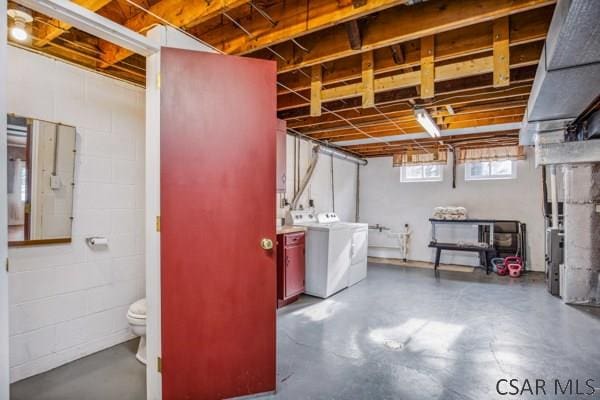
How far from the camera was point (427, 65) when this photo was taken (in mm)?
2584

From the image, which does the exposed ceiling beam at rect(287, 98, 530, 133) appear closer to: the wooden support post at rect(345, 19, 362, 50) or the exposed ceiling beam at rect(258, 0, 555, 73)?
the exposed ceiling beam at rect(258, 0, 555, 73)

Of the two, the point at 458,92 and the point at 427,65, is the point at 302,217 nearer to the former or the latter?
the point at 458,92

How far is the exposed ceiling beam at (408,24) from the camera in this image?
196 cm

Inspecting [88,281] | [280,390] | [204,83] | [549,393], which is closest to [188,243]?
[204,83]

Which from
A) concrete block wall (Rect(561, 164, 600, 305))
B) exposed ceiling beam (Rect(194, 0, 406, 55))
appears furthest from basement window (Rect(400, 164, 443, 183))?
exposed ceiling beam (Rect(194, 0, 406, 55))

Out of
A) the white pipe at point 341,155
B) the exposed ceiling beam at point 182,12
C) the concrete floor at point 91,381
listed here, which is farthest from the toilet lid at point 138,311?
the white pipe at point 341,155

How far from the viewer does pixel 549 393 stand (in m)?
2.08

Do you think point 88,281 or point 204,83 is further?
point 88,281

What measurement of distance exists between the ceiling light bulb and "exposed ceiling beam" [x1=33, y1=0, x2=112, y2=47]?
0.13 metres

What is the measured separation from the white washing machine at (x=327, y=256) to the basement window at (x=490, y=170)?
3.19 meters

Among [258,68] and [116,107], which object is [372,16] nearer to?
[258,68]

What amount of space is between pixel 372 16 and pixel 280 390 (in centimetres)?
271

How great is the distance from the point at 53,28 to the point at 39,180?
3.45 feet

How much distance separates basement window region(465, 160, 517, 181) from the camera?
19.9 feet
